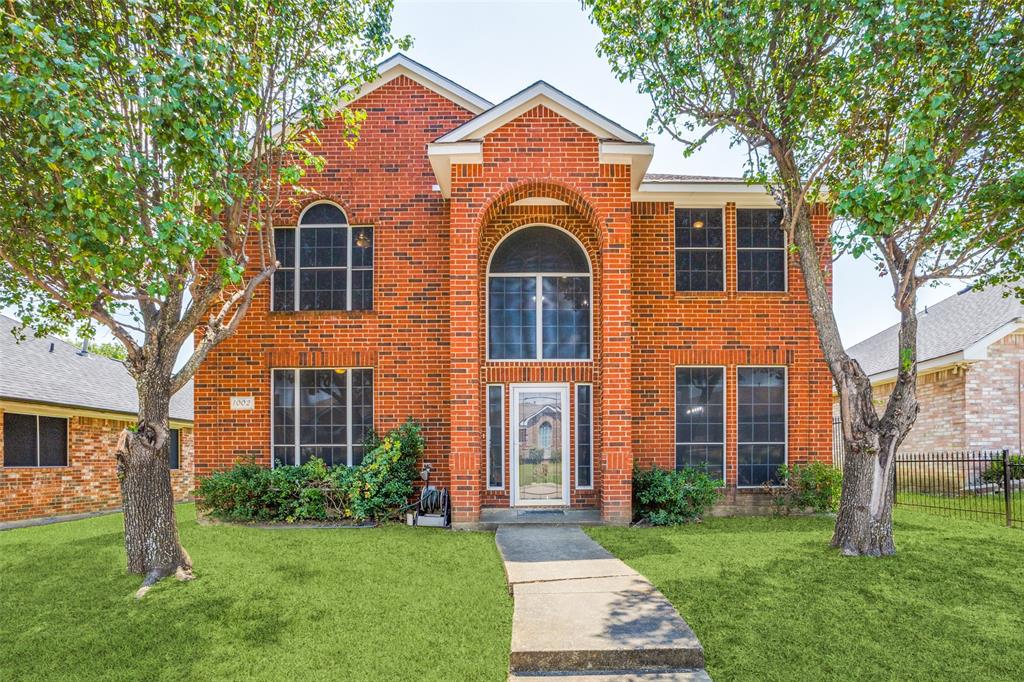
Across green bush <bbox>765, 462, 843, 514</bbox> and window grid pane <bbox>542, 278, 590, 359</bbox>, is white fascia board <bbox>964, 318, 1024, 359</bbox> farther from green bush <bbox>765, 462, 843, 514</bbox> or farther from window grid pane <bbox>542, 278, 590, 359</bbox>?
window grid pane <bbox>542, 278, 590, 359</bbox>

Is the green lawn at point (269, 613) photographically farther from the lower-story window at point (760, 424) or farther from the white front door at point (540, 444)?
the lower-story window at point (760, 424)

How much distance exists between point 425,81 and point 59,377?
12.0 meters

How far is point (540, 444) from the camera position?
10.9 metres

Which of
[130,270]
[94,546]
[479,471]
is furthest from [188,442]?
[130,270]

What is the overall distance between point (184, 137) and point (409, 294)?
17.1ft

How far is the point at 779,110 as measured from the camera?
26.2 ft

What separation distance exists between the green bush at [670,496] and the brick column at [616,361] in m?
0.43

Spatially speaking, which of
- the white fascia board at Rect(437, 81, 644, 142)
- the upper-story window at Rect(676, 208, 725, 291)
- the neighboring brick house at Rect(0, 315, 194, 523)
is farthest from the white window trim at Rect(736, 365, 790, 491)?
the neighboring brick house at Rect(0, 315, 194, 523)

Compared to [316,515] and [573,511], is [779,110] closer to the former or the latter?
[573,511]

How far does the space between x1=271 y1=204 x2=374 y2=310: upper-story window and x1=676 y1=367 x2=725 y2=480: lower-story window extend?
6005 millimetres

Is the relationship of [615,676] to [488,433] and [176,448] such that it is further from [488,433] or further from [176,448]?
[176,448]

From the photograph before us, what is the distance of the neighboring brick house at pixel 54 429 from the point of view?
Result: 13.0 metres

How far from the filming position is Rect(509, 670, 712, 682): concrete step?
4402 millimetres

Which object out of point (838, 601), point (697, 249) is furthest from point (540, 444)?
point (838, 601)
